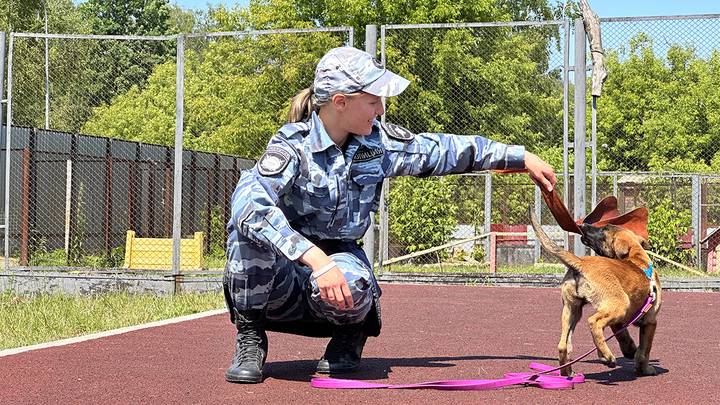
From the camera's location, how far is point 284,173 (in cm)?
459

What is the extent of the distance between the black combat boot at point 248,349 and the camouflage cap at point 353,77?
42.9 inches

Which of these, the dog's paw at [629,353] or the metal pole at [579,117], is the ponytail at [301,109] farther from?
the metal pole at [579,117]

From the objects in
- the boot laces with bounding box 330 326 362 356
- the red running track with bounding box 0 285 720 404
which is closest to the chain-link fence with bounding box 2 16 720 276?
the red running track with bounding box 0 285 720 404

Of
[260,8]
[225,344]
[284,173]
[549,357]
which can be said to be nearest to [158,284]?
[225,344]

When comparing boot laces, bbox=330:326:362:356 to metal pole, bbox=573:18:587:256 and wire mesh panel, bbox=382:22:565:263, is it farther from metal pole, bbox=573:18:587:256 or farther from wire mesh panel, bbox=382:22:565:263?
wire mesh panel, bbox=382:22:565:263

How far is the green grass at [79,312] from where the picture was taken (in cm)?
779

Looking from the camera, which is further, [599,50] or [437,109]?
[437,109]

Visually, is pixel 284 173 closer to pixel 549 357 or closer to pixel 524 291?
pixel 549 357

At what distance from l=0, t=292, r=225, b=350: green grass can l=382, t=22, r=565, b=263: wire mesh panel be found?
3.87 meters

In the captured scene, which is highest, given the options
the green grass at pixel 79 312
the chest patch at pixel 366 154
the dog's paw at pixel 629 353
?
the chest patch at pixel 366 154

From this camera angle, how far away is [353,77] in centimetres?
473

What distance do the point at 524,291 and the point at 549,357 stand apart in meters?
5.63

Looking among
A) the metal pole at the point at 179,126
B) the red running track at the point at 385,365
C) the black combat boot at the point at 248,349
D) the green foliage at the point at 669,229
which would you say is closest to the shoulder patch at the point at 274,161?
the black combat boot at the point at 248,349

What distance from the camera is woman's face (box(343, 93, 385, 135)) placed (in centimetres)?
479
